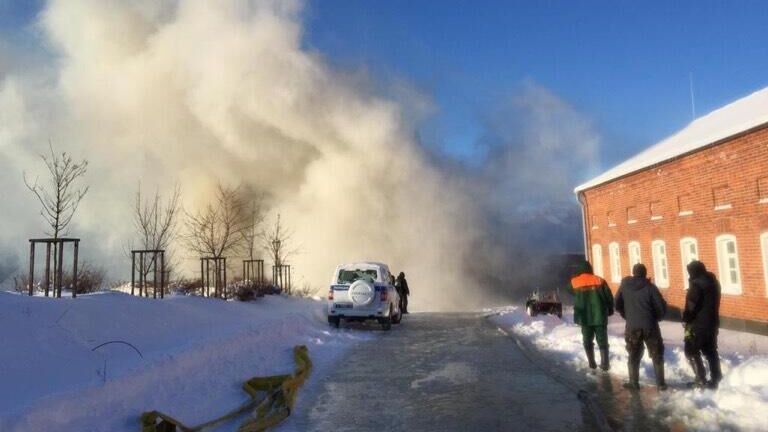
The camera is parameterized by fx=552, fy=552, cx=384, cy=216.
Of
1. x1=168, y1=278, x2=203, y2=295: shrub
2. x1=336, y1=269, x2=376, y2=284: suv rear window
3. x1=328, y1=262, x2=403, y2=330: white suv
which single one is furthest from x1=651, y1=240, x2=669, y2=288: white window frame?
x1=168, y1=278, x2=203, y2=295: shrub

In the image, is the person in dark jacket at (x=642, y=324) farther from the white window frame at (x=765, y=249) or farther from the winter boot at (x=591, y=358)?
the white window frame at (x=765, y=249)

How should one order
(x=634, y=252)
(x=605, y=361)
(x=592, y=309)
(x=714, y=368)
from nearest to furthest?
(x=714, y=368)
(x=605, y=361)
(x=592, y=309)
(x=634, y=252)

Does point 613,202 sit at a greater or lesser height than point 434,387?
greater

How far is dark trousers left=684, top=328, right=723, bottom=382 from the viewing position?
7.13 m

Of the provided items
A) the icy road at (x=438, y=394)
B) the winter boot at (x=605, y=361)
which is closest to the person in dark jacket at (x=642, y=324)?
the icy road at (x=438, y=394)

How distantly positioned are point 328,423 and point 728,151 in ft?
44.2

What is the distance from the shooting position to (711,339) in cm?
717

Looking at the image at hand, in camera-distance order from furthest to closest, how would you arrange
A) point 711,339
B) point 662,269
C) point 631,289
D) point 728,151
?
point 662,269, point 728,151, point 631,289, point 711,339

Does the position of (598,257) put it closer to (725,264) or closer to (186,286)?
(725,264)

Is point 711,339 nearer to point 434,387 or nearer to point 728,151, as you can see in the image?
point 434,387

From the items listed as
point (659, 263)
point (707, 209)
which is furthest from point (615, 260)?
point (707, 209)

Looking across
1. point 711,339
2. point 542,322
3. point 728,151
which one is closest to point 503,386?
point 711,339

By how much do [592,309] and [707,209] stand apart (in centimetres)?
905

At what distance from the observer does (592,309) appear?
898cm
